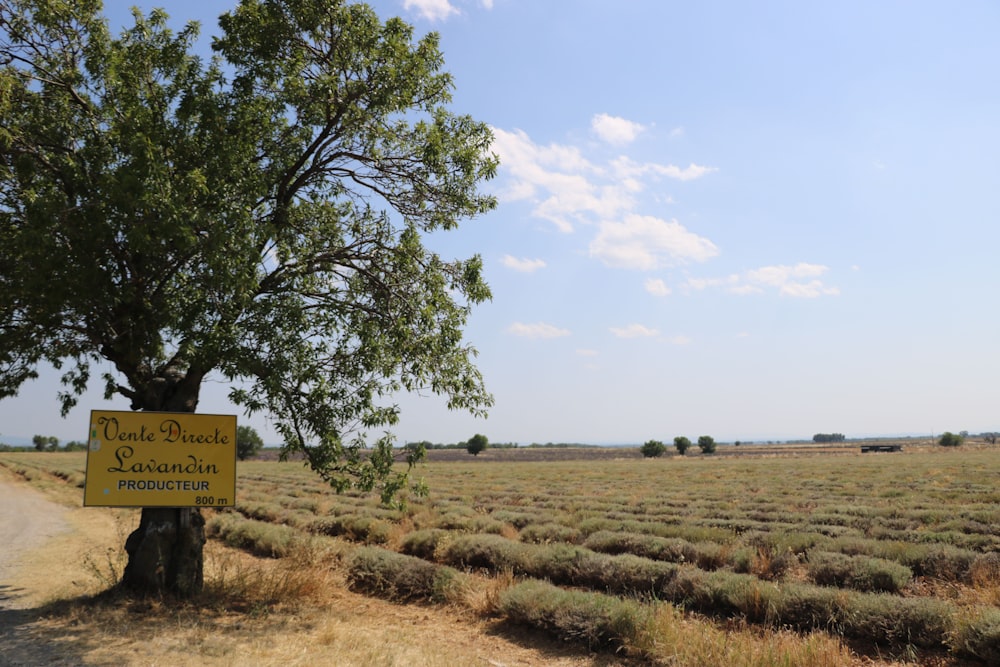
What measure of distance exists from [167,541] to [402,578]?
4509 mm

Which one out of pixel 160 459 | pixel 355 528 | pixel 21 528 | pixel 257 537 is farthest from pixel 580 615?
pixel 21 528

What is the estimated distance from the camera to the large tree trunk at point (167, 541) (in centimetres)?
970

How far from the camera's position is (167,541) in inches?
388

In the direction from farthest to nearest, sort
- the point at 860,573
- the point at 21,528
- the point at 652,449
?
1. the point at 652,449
2. the point at 21,528
3. the point at 860,573

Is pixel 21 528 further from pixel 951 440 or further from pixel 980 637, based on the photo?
pixel 951 440

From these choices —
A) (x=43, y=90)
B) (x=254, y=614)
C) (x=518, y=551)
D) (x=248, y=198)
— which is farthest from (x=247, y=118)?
(x=518, y=551)

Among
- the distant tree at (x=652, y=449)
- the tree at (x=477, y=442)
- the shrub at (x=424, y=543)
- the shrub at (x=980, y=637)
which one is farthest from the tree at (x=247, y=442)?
the shrub at (x=980, y=637)

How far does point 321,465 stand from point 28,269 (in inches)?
183

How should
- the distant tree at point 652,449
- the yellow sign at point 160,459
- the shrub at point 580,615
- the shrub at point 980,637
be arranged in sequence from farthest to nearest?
the distant tree at point 652,449, the yellow sign at point 160,459, the shrub at point 580,615, the shrub at point 980,637

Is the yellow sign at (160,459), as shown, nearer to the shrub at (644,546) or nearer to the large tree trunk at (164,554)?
the large tree trunk at (164,554)

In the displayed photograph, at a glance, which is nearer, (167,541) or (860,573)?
(167,541)

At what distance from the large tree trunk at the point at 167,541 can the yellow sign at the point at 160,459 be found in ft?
1.71

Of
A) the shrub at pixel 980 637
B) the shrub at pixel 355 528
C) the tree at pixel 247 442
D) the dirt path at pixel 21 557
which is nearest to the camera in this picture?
the dirt path at pixel 21 557

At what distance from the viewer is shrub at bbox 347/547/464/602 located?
1215 cm
